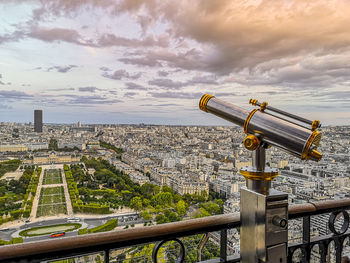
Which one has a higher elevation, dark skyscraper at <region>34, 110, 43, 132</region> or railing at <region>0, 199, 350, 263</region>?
dark skyscraper at <region>34, 110, 43, 132</region>

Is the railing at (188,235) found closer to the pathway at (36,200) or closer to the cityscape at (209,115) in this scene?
the cityscape at (209,115)

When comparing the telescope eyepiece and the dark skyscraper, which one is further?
the dark skyscraper

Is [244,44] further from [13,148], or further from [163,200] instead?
[13,148]

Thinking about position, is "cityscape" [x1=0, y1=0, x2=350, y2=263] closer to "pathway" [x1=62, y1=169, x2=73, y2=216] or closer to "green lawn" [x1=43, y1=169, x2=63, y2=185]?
"pathway" [x1=62, y1=169, x2=73, y2=216]

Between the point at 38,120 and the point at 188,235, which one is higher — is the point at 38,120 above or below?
above

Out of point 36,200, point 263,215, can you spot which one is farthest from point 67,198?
point 263,215

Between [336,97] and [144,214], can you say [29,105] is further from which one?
[336,97]

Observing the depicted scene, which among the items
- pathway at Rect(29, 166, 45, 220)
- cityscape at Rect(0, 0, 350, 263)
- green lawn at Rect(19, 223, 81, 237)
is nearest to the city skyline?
cityscape at Rect(0, 0, 350, 263)

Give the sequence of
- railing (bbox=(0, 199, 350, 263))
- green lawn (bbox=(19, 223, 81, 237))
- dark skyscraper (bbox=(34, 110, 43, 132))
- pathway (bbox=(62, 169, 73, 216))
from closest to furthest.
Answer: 1. railing (bbox=(0, 199, 350, 263))
2. green lawn (bbox=(19, 223, 81, 237))
3. pathway (bbox=(62, 169, 73, 216))
4. dark skyscraper (bbox=(34, 110, 43, 132))
